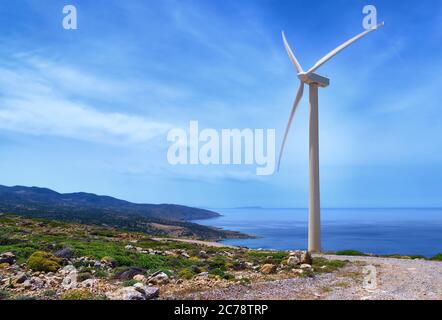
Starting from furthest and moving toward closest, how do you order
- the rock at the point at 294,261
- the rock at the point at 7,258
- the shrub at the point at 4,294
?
the rock at the point at 294,261 → the rock at the point at 7,258 → the shrub at the point at 4,294

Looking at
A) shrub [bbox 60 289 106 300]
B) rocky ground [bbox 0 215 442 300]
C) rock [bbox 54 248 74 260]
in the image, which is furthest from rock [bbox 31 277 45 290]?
rock [bbox 54 248 74 260]

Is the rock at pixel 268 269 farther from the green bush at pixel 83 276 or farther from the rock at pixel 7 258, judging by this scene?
the rock at pixel 7 258

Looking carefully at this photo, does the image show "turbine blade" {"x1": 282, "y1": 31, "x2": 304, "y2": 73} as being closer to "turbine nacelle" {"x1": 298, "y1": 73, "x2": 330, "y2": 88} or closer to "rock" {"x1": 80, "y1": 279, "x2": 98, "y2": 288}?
"turbine nacelle" {"x1": 298, "y1": 73, "x2": 330, "y2": 88}

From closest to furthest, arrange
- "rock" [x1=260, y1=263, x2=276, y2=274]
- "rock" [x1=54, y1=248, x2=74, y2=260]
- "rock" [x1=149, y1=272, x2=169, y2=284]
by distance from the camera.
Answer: "rock" [x1=149, y1=272, x2=169, y2=284]
"rock" [x1=260, y1=263, x2=276, y2=274]
"rock" [x1=54, y1=248, x2=74, y2=260]

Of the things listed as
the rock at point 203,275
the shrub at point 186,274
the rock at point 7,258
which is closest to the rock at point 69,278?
the rock at point 7,258

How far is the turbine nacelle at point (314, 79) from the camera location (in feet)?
123

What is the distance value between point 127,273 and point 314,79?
2565cm

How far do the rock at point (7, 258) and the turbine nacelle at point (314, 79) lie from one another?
27.3 meters

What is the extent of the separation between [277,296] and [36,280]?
10.4 metres

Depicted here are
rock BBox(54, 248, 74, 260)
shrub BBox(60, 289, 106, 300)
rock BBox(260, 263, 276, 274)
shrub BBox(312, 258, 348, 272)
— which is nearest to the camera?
shrub BBox(60, 289, 106, 300)

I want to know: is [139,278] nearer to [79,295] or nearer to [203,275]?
[203,275]

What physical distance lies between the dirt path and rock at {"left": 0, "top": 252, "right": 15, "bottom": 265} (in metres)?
12.6

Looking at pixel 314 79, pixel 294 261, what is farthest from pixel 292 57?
pixel 294 261

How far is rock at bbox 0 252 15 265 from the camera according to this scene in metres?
22.8
